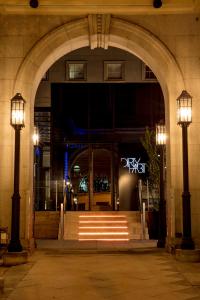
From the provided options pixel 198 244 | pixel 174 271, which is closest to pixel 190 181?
pixel 198 244

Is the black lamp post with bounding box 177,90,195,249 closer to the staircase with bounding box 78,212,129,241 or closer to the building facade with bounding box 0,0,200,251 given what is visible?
the building facade with bounding box 0,0,200,251

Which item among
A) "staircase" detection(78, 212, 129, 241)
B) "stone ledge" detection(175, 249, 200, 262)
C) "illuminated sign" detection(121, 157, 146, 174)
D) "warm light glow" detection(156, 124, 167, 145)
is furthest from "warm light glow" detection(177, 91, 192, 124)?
"illuminated sign" detection(121, 157, 146, 174)

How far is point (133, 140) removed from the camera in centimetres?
2434

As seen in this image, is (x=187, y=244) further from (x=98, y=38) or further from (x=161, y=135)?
(x=98, y=38)

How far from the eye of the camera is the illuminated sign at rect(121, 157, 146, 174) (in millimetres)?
24156

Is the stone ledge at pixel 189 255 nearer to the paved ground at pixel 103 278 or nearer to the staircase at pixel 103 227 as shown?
the paved ground at pixel 103 278

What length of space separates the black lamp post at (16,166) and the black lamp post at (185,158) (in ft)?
12.8

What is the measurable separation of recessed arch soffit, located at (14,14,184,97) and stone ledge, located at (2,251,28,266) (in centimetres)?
441

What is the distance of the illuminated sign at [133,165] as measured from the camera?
24156 millimetres

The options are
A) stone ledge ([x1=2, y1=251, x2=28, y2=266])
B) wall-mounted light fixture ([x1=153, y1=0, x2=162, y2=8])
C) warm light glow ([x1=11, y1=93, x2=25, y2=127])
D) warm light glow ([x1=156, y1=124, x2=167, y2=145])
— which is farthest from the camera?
warm light glow ([x1=156, y1=124, x2=167, y2=145])

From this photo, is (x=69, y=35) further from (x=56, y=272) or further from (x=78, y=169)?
(x=78, y=169)

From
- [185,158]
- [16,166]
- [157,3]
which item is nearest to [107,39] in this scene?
[157,3]

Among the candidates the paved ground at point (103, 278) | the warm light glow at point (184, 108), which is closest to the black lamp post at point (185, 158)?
the warm light glow at point (184, 108)

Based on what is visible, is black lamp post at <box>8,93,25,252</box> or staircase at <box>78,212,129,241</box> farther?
staircase at <box>78,212,129,241</box>
